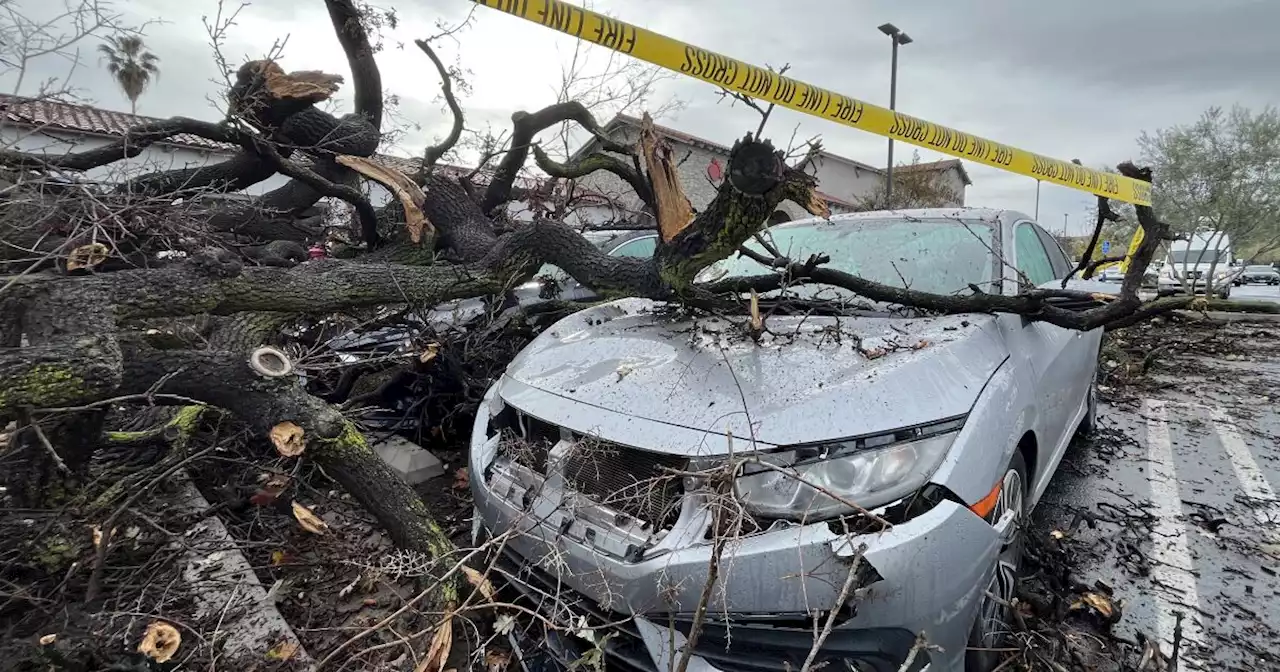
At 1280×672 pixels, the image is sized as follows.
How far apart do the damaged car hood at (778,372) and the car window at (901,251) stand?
478 millimetres

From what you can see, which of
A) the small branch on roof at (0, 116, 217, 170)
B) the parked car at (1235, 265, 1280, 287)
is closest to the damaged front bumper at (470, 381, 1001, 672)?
the small branch on roof at (0, 116, 217, 170)

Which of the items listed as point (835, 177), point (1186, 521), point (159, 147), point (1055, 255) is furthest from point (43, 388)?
point (835, 177)

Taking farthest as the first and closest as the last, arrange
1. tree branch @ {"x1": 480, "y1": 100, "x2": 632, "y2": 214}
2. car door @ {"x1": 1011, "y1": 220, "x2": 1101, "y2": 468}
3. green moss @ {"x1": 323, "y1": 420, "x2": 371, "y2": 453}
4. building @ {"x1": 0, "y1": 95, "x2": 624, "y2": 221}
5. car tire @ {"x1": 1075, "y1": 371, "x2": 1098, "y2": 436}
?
tree branch @ {"x1": 480, "y1": 100, "x2": 632, "y2": 214}, car tire @ {"x1": 1075, "y1": 371, "x2": 1098, "y2": 436}, building @ {"x1": 0, "y1": 95, "x2": 624, "y2": 221}, car door @ {"x1": 1011, "y1": 220, "x2": 1101, "y2": 468}, green moss @ {"x1": 323, "y1": 420, "x2": 371, "y2": 453}

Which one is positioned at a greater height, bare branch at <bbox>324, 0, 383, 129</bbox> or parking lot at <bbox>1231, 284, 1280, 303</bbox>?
parking lot at <bbox>1231, 284, 1280, 303</bbox>

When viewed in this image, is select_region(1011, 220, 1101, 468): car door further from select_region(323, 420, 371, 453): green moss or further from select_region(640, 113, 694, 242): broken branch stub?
select_region(323, 420, 371, 453): green moss

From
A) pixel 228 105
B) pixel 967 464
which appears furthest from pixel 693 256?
pixel 228 105

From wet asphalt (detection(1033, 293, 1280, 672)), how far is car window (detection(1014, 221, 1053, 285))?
4.00 feet

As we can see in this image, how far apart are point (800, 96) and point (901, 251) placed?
131 cm

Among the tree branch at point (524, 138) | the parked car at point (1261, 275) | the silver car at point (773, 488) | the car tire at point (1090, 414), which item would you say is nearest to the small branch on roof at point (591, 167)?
the tree branch at point (524, 138)

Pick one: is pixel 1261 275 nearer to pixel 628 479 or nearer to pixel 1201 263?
pixel 1201 263

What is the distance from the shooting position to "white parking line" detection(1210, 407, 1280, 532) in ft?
11.2

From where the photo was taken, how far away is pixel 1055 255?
14.2 feet

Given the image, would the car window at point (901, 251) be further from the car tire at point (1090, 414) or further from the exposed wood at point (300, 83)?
the exposed wood at point (300, 83)

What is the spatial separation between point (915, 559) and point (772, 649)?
0.45 meters
